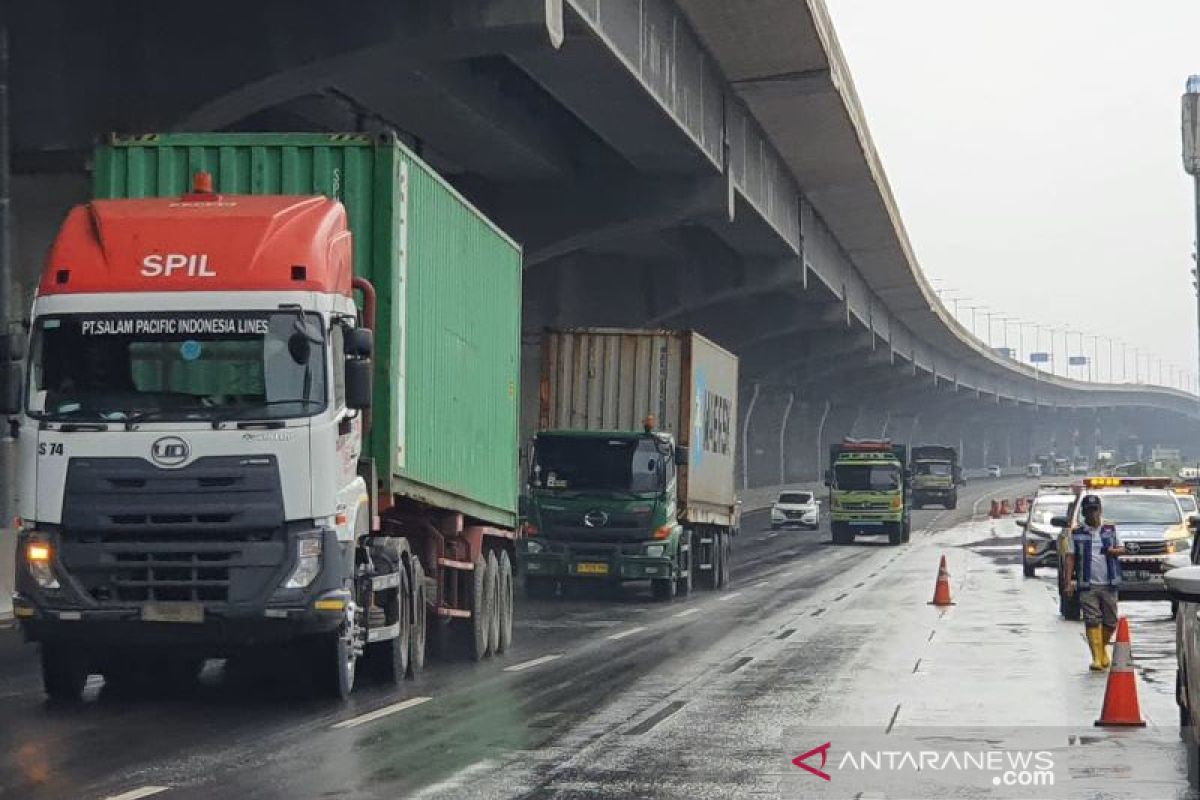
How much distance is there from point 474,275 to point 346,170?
351cm

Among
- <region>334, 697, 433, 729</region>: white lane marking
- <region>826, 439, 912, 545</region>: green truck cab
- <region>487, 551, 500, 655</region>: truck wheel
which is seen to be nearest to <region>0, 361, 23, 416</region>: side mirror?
<region>334, 697, 433, 729</region>: white lane marking

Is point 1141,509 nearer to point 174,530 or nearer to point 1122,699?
point 1122,699

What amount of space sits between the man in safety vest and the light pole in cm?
2989

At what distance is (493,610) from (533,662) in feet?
4.09

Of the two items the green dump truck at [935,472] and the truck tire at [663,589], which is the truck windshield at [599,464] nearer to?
the truck tire at [663,589]

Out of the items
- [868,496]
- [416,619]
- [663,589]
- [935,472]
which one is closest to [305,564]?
[416,619]

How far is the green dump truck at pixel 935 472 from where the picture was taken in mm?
92250

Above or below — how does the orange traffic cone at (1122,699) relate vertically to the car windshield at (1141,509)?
below

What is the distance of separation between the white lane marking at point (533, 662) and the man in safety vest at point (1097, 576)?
17.0 ft

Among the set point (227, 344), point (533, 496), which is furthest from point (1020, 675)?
point (533, 496)

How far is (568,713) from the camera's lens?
50.3 ft

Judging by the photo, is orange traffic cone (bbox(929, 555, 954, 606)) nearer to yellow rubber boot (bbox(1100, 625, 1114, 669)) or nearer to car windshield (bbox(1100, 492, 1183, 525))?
car windshield (bbox(1100, 492, 1183, 525))

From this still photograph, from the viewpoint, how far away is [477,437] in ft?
66.7

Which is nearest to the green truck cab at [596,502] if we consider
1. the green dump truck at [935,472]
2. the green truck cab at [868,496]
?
the green truck cab at [868,496]
